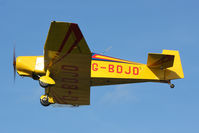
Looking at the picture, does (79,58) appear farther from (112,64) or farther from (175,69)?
(175,69)

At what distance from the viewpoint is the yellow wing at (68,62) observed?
14.1 m

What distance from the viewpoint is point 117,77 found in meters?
16.1

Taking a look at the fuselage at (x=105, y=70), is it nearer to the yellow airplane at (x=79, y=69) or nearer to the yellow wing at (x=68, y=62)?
the yellow airplane at (x=79, y=69)

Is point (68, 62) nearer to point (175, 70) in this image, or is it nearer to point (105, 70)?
point (105, 70)

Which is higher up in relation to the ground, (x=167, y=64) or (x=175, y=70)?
(x=167, y=64)

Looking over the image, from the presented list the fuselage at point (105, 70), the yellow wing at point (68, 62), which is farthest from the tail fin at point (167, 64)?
the yellow wing at point (68, 62)

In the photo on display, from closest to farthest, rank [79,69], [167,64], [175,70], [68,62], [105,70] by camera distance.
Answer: [68,62] < [79,69] < [105,70] < [167,64] < [175,70]

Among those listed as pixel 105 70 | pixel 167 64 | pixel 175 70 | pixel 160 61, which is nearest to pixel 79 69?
pixel 105 70

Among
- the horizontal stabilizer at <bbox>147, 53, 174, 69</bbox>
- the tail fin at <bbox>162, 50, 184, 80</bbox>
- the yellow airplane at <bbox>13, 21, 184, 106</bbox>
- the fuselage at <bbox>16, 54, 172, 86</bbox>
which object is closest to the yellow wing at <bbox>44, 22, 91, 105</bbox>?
the yellow airplane at <bbox>13, 21, 184, 106</bbox>

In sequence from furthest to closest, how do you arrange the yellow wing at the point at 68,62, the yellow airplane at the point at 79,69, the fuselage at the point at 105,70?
the fuselage at the point at 105,70
the yellow airplane at the point at 79,69
the yellow wing at the point at 68,62

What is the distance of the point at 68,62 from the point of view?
604 inches

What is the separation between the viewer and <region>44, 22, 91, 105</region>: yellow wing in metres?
14.1

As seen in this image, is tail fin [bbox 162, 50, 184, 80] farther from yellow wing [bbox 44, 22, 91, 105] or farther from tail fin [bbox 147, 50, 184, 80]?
yellow wing [bbox 44, 22, 91, 105]

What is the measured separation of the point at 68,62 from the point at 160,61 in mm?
4177
